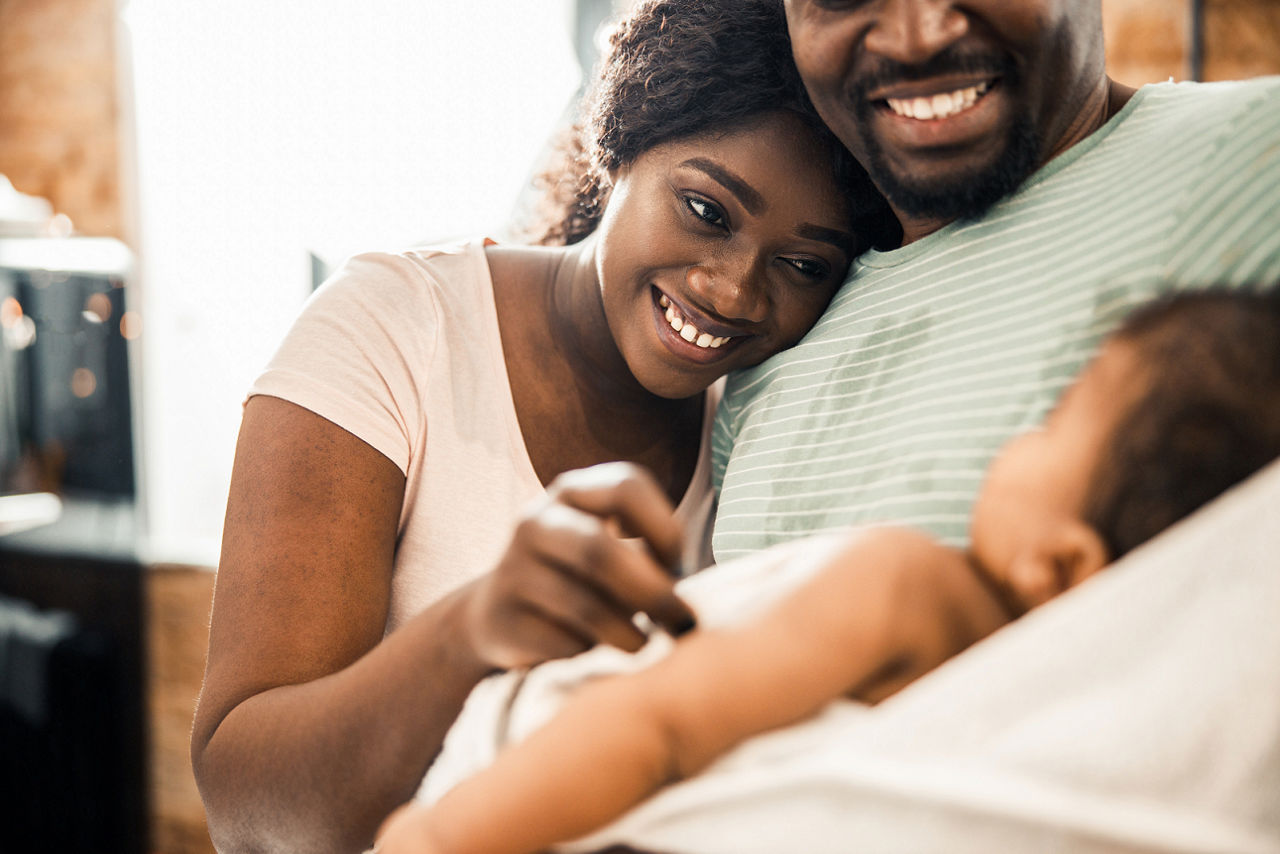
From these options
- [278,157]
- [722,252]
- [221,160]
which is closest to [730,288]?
[722,252]

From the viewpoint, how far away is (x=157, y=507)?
2.87 meters

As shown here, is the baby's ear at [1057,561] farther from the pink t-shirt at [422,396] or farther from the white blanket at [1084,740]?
the pink t-shirt at [422,396]

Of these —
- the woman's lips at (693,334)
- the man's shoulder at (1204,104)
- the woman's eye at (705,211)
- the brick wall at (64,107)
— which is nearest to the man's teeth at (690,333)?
the woman's lips at (693,334)

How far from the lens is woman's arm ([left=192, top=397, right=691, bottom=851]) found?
1.92ft

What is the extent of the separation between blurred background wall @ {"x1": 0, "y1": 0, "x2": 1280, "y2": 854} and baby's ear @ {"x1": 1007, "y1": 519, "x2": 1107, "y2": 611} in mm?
2022

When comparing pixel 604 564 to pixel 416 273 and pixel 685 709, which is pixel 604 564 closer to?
pixel 685 709

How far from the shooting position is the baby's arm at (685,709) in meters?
0.54

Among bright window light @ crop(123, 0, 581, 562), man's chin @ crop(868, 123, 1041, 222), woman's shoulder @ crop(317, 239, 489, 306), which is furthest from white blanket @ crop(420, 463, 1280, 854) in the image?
bright window light @ crop(123, 0, 581, 562)

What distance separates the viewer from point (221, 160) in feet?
8.96

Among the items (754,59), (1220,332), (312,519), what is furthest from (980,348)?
(312,519)

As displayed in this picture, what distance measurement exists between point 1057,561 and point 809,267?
54cm

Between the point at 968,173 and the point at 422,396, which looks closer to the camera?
the point at 968,173

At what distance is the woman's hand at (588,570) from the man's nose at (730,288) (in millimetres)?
454

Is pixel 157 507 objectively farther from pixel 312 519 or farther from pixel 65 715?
pixel 312 519
